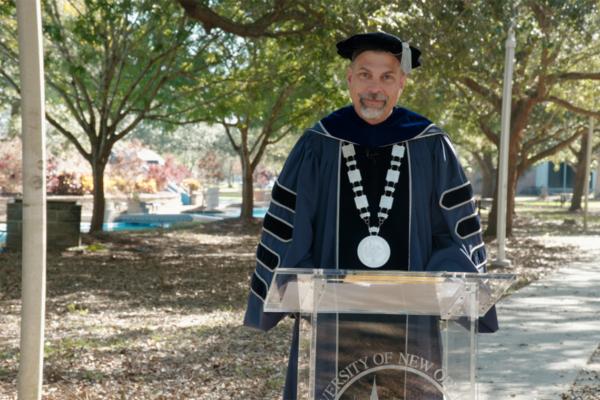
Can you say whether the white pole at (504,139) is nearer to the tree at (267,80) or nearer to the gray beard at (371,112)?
the tree at (267,80)

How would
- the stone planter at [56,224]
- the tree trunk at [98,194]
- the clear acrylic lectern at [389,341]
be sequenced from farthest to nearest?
the tree trunk at [98,194]
the stone planter at [56,224]
the clear acrylic lectern at [389,341]

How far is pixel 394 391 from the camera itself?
2.42m

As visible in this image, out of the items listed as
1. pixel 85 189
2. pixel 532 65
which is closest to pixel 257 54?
pixel 532 65

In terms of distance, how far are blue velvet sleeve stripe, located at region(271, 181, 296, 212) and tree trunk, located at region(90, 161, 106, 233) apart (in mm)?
13256

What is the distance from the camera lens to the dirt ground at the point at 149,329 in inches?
205

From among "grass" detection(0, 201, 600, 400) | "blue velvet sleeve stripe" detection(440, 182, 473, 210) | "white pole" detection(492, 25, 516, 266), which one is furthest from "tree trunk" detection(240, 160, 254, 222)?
"blue velvet sleeve stripe" detection(440, 182, 473, 210)

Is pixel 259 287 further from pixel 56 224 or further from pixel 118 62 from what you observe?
pixel 118 62

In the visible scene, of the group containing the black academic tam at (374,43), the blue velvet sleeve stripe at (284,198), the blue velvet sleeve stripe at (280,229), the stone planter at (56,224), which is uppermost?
the black academic tam at (374,43)

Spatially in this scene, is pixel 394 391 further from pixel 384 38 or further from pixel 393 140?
pixel 384 38

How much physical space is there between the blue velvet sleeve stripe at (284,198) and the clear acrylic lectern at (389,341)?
622 millimetres

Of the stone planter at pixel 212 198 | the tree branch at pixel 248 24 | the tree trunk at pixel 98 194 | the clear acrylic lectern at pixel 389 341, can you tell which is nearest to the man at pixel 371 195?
the clear acrylic lectern at pixel 389 341

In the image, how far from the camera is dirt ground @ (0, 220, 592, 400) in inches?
205

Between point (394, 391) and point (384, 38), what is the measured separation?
128 cm

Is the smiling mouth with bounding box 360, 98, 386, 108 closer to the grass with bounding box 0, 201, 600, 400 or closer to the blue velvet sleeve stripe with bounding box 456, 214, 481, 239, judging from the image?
the blue velvet sleeve stripe with bounding box 456, 214, 481, 239
